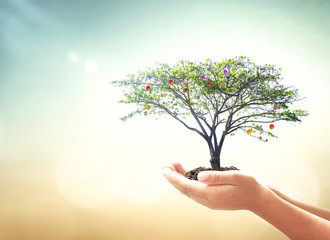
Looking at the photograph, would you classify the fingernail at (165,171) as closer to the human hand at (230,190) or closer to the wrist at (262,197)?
the human hand at (230,190)

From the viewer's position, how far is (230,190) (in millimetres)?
2227

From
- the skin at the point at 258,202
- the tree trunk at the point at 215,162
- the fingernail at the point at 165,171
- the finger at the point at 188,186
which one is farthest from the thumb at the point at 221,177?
the tree trunk at the point at 215,162

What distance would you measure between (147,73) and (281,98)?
2452mm

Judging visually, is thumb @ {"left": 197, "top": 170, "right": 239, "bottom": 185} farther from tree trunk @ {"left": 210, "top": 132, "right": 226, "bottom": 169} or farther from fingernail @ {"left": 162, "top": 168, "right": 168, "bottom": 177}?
tree trunk @ {"left": 210, "top": 132, "right": 226, "bottom": 169}

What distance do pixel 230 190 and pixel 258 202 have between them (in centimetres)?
32

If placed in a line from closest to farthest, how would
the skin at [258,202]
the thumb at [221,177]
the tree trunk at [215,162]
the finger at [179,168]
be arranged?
the skin at [258,202] → the thumb at [221,177] → the finger at [179,168] → the tree trunk at [215,162]

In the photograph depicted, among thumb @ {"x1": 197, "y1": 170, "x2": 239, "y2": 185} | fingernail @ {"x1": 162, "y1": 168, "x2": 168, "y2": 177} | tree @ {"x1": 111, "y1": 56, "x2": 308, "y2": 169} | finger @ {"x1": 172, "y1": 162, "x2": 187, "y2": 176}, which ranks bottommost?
thumb @ {"x1": 197, "y1": 170, "x2": 239, "y2": 185}

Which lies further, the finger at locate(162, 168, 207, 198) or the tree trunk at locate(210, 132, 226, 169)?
the tree trunk at locate(210, 132, 226, 169)

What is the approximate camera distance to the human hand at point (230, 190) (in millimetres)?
2188

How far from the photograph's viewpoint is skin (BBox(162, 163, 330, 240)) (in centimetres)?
207

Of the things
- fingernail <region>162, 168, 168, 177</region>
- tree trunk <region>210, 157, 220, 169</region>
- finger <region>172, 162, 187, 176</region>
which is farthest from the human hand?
tree trunk <region>210, 157, 220, 169</region>

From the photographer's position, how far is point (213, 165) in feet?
12.5

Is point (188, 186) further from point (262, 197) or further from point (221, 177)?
point (262, 197)

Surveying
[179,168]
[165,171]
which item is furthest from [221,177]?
[179,168]
